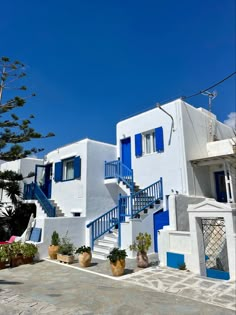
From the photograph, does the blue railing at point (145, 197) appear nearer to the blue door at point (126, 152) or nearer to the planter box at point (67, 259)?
the blue door at point (126, 152)

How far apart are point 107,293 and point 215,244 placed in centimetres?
429

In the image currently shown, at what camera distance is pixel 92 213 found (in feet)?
41.4

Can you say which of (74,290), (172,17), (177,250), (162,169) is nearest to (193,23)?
(172,17)

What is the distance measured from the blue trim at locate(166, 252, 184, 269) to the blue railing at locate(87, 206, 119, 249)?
12.3 feet

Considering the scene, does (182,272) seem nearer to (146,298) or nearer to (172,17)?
(146,298)

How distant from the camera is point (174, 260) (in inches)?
307

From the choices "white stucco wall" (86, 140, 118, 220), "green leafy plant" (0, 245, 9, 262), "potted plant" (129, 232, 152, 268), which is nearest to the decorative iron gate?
"potted plant" (129, 232, 152, 268)

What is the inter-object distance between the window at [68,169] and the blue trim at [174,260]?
8.22m

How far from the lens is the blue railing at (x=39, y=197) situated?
12955mm

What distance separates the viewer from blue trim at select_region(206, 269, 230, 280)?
6.58 metres

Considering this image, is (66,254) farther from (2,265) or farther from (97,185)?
(97,185)

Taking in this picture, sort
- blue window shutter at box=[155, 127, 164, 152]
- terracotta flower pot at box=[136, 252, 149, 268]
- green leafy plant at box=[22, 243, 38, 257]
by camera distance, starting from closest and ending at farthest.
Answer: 1. terracotta flower pot at box=[136, 252, 149, 268]
2. green leafy plant at box=[22, 243, 38, 257]
3. blue window shutter at box=[155, 127, 164, 152]

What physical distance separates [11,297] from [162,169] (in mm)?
8634

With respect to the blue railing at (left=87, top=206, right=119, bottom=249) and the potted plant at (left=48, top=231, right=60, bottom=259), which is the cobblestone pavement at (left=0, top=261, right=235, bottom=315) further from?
the blue railing at (left=87, top=206, right=119, bottom=249)
